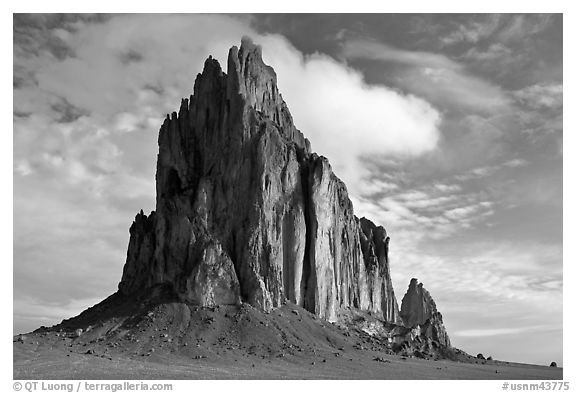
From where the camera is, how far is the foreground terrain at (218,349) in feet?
311

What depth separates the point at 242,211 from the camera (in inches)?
5212

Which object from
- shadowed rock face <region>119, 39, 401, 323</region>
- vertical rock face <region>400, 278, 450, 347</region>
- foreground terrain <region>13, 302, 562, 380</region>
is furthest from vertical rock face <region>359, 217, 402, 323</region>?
foreground terrain <region>13, 302, 562, 380</region>

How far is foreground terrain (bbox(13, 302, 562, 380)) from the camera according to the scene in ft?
311

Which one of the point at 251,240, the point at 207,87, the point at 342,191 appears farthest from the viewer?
the point at 342,191

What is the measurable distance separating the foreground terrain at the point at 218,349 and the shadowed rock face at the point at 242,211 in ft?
17.3

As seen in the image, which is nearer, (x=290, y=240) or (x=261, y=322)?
(x=261, y=322)

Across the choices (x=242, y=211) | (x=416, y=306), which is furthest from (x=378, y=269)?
(x=242, y=211)

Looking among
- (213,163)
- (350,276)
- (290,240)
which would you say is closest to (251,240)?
(290,240)

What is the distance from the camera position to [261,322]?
118m

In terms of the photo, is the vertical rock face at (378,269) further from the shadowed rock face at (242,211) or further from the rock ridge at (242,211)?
the rock ridge at (242,211)

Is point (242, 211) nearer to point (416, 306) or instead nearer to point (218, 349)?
point (218, 349)

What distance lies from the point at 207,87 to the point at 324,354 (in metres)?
70.3

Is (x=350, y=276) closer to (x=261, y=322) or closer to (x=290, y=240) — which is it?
(x=290, y=240)

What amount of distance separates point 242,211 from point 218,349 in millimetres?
33101
